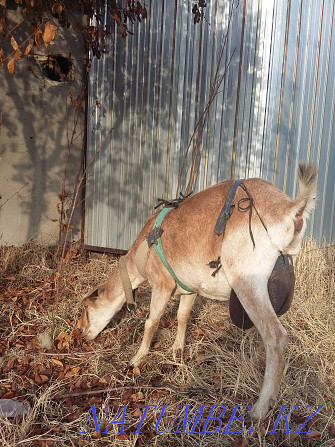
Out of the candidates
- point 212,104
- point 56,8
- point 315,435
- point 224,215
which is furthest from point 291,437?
point 212,104

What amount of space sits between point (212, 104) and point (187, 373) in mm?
4062

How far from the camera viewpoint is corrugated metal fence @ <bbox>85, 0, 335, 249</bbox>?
241 inches

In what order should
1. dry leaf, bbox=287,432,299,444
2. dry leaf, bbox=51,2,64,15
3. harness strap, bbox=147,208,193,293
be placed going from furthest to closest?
dry leaf, bbox=51,2,64,15, harness strap, bbox=147,208,193,293, dry leaf, bbox=287,432,299,444

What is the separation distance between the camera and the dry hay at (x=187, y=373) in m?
3.03

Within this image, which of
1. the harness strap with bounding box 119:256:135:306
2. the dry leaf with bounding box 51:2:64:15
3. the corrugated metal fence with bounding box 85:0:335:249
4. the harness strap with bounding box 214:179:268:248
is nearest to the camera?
the harness strap with bounding box 214:179:268:248

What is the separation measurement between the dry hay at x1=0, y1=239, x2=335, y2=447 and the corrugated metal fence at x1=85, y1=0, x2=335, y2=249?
173 cm

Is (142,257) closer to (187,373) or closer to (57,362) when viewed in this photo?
(187,373)

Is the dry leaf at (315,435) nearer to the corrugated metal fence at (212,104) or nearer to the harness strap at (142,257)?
the harness strap at (142,257)

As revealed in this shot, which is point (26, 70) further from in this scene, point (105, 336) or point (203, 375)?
point (203, 375)

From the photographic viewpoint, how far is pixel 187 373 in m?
3.76

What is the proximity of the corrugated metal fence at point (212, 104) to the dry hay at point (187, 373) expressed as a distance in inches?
68.2

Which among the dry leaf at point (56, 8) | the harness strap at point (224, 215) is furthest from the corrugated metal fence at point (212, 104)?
the harness strap at point (224, 215)

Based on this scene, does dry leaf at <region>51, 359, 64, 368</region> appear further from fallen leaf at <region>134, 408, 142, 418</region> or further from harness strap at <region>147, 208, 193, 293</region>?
harness strap at <region>147, 208, 193, 293</region>

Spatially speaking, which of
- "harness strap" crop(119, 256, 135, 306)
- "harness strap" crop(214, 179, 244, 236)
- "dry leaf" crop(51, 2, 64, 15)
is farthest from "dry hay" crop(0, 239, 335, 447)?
"dry leaf" crop(51, 2, 64, 15)
